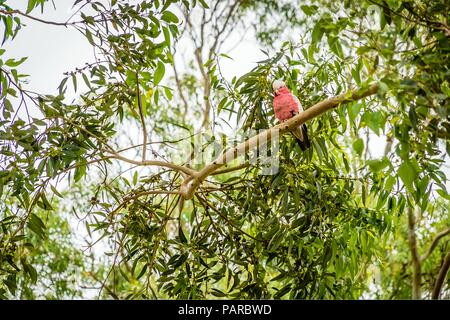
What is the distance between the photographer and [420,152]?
1.50m

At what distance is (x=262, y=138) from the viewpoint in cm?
190

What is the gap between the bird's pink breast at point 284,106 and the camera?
2.27m

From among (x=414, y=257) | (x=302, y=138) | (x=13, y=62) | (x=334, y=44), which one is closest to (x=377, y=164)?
(x=334, y=44)

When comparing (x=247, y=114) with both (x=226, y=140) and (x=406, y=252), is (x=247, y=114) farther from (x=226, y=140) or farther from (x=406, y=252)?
(x=406, y=252)

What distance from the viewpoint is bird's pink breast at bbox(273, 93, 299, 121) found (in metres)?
2.27

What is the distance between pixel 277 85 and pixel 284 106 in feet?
0.28

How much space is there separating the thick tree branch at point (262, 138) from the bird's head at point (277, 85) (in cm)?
36

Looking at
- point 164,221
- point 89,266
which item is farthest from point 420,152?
point 89,266

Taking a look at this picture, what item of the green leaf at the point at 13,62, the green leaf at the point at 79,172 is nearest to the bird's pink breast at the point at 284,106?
the green leaf at the point at 79,172

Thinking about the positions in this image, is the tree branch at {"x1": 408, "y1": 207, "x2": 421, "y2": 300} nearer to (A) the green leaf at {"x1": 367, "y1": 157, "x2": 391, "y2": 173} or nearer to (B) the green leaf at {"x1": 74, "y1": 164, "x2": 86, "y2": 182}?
(B) the green leaf at {"x1": 74, "y1": 164, "x2": 86, "y2": 182}

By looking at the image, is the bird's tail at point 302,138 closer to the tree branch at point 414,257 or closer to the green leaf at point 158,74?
the green leaf at point 158,74

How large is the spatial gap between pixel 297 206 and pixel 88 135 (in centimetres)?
79

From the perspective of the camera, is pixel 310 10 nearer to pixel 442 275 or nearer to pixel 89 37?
pixel 89 37
